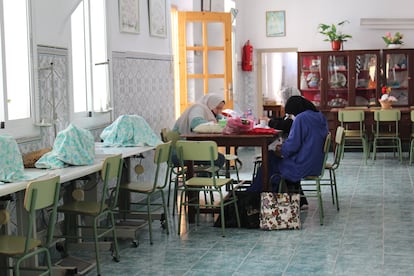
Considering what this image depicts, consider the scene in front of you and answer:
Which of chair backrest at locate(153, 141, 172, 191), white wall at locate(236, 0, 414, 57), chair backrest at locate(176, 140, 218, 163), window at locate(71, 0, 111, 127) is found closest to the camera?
chair backrest at locate(153, 141, 172, 191)

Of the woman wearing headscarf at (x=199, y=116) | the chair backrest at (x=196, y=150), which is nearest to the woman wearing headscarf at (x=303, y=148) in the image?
the chair backrest at (x=196, y=150)

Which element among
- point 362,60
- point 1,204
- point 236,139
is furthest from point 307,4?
point 1,204

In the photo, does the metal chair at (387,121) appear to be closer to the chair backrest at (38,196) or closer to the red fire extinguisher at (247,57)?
the red fire extinguisher at (247,57)

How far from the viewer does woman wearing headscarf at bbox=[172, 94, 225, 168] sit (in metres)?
7.35

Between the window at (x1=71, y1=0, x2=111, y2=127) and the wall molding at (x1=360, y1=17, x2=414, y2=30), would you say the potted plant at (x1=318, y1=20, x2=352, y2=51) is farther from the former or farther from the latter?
the window at (x1=71, y1=0, x2=111, y2=127)

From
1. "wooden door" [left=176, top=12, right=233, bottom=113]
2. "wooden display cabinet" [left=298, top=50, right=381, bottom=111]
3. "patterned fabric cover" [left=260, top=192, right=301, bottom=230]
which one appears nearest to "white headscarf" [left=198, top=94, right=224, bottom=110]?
"wooden door" [left=176, top=12, right=233, bottom=113]

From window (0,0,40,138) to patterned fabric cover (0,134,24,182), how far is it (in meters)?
0.70

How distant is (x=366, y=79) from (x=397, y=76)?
544 millimetres

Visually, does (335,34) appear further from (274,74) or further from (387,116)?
(274,74)

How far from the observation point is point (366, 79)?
12758 mm

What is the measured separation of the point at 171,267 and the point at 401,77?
8.71m

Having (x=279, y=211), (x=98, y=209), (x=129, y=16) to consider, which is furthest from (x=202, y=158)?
(x=129, y=16)

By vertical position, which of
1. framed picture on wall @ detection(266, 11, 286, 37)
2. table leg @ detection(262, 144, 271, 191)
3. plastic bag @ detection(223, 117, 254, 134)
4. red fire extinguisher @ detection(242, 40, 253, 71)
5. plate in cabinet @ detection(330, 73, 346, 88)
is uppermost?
framed picture on wall @ detection(266, 11, 286, 37)

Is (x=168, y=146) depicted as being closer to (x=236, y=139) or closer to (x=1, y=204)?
(x=236, y=139)
